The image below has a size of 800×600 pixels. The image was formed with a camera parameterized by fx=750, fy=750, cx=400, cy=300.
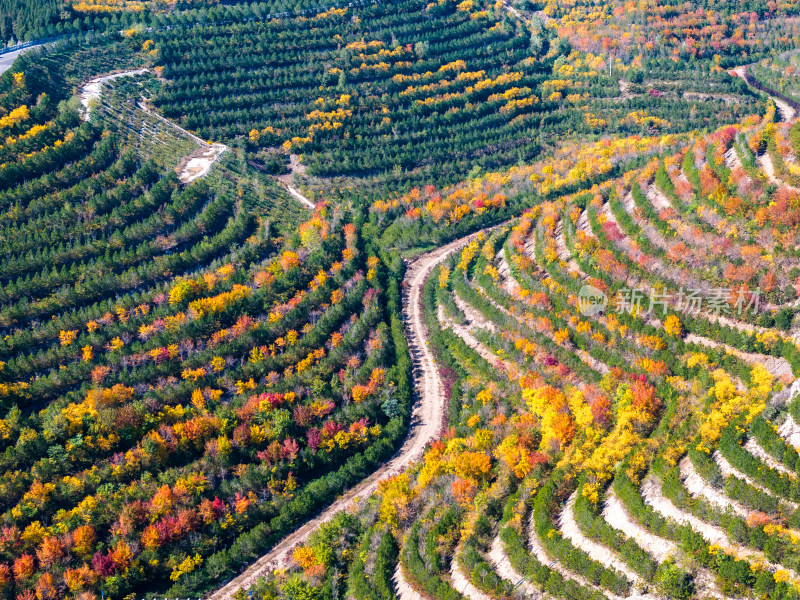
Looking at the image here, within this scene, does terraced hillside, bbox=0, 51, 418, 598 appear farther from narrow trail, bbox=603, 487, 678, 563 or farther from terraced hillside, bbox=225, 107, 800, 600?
narrow trail, bbox=603, 487, 678, 563

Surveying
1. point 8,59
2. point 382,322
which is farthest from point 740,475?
point 8,59

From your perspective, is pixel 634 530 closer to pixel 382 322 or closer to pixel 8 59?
pixel 382 322

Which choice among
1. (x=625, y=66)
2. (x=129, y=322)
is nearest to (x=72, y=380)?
(x=129, y=322)

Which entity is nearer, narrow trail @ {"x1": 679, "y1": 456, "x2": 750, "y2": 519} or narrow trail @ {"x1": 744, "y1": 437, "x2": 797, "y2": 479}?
narrow trail @ {"x1": 679, "y1": 456, "x2": 750, "y2": 519}

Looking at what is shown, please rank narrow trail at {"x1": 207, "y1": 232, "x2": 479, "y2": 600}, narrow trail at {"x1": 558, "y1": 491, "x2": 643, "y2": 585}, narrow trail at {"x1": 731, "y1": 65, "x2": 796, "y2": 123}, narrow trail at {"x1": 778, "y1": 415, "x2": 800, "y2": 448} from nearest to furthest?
narrow trail at {"x1": 558, "y1": 491, "x2": 643, "y2": 585}, narrow trail at {"x1": 778, "y1": 415, "x2": 800, "y2": 448}, narrow trail at {"x1": 207, "y1": 232, "x2": 479, "y2": 600}, narrow trail at {"x1": 731, "y1": 65, "x2": 796, "y2": 123}

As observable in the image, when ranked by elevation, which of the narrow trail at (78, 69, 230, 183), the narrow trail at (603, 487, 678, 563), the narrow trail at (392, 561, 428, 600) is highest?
the narrow trail at (78, 69, 230, 183)

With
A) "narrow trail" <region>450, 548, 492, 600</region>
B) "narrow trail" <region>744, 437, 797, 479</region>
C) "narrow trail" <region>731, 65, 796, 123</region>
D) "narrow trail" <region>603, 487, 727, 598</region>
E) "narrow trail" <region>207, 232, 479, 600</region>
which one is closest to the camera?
"narrow trail" <region>603, 487, 727, 598</region>

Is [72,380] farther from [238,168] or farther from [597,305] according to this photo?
[597,305]

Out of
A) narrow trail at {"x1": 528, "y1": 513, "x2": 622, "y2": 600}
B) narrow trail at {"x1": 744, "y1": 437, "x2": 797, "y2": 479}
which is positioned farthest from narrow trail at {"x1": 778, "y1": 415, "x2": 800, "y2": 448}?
narrow trail at {"x1": 528, "y1": 513, "x2": 622, "y2": 600}
